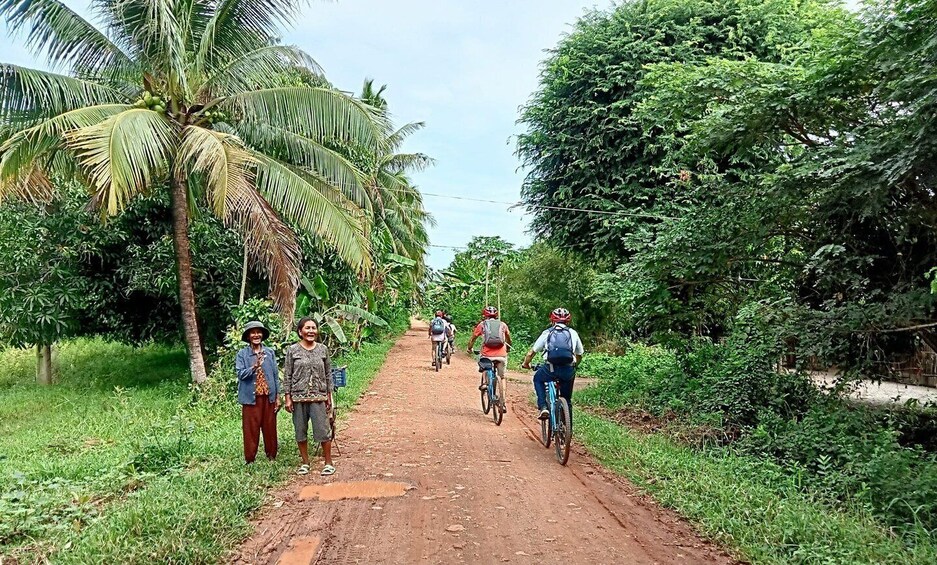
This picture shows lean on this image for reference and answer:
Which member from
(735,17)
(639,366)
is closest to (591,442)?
(639,366)

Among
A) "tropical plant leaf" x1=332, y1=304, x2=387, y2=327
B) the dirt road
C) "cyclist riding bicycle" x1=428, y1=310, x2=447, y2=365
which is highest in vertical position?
"tropical plant leaf" x1=332, y1=304, x2=387, y2=327

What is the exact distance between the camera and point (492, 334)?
998 centimetres

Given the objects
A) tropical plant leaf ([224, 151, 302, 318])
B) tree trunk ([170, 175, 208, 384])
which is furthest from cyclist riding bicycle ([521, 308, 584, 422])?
tree trunk ([170, 175, 208, 384])

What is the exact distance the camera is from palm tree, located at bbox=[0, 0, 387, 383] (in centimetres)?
916

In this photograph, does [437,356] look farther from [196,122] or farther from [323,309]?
[196,122]

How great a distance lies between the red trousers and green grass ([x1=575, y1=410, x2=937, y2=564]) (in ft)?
12.0

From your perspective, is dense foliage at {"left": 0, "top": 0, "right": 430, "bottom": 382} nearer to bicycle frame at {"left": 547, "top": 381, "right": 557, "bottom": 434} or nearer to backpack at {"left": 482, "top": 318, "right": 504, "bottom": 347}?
backpack at {"left": 482, "top": 318, "right": 504, "bottom": 347}

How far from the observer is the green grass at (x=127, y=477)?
4.30 m

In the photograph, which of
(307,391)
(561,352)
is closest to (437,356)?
(561,352)

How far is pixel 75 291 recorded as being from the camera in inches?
513

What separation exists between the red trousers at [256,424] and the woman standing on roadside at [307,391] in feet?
1.06

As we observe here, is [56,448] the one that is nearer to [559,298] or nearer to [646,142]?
[646,142]

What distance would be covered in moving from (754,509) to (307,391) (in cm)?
419

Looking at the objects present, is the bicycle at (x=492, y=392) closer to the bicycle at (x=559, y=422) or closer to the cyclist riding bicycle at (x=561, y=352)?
the bicycle at (x=559, y=422)
